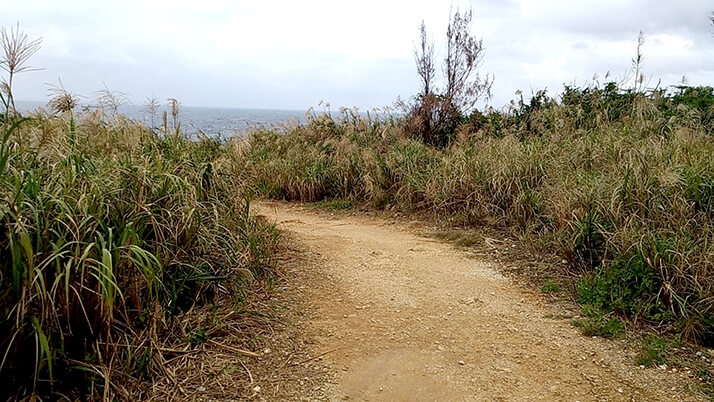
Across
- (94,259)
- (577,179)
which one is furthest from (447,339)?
(577,179)

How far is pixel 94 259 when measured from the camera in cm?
256

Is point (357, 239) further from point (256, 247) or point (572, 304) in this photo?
point (572, 304)

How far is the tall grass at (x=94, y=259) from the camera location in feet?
7.84

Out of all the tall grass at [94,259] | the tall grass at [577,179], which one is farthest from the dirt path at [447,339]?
the tall grass at [94,259]

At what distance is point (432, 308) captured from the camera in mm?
4133

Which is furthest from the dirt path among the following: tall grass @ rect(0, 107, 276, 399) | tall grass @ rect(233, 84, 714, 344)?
tall grass @ rect(0, 107, 276, 399)

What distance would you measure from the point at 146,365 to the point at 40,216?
0.95m

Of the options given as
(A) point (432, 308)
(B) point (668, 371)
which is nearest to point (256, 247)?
(A) point (432, 308)

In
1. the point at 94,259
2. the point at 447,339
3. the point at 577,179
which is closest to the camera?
the point at 94,259

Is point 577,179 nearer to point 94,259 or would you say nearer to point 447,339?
point 447,339

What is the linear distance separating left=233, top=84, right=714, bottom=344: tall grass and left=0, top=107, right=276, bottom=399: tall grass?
248 centimetres

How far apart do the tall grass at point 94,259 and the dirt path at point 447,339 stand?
0.95 meters

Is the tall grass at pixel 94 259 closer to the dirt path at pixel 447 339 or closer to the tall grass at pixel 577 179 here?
the dirt path at pixel 447 339

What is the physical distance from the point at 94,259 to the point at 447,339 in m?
2.25
